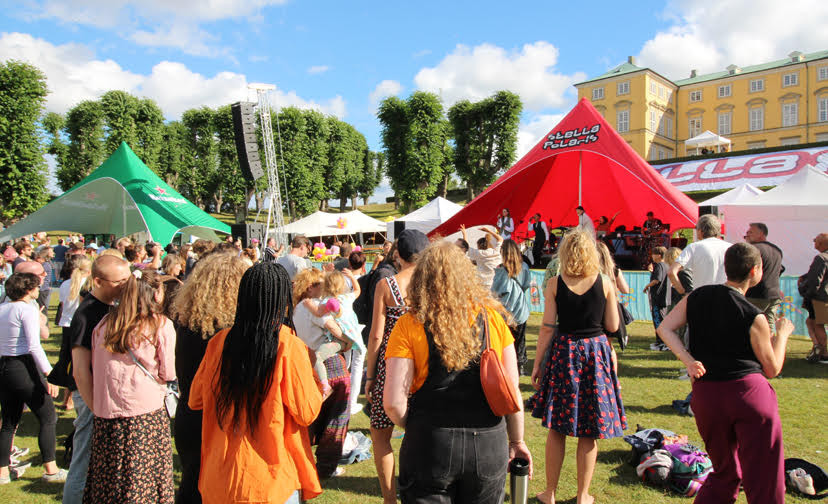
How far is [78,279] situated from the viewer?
492 cm

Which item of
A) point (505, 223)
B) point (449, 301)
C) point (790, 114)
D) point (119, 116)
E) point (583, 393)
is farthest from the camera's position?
point (790, 114)

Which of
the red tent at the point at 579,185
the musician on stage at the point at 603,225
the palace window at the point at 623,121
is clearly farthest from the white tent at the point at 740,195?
the palace window at the point at 623,121

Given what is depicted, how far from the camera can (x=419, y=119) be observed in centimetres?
3148

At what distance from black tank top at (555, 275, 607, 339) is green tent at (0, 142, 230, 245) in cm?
1529

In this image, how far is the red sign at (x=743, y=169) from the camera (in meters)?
22.7

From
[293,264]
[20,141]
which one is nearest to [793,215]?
[293,264]

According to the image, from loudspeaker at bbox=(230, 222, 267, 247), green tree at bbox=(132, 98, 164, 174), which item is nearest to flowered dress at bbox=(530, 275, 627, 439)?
loudspeaker at bbox=(230, 222, 267, 247)

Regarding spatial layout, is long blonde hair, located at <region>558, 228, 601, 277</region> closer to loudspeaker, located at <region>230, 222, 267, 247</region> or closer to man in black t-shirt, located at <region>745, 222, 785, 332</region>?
man in black t-shirt, located at <region>745, 222, 785, 332</region>

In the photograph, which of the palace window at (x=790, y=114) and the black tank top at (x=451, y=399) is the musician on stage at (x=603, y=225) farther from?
the palace window at (x=790, y=114)

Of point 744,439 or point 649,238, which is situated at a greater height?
point 649,238

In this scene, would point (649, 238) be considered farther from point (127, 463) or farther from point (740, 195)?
point (127, 463)

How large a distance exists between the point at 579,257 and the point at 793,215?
433 inches

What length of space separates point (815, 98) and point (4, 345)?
59492mm

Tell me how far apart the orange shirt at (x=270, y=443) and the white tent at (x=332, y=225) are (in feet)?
69.2
